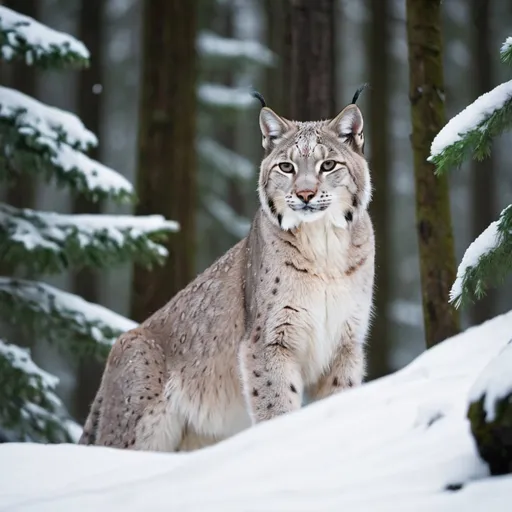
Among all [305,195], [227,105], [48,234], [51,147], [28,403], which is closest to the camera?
[305,195]

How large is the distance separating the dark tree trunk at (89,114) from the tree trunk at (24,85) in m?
1.06

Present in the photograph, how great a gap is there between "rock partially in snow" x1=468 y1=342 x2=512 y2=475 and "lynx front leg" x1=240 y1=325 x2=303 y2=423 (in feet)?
9.93

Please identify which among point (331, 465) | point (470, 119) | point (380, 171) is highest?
point (380, 171)

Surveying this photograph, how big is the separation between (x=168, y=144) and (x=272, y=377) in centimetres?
514

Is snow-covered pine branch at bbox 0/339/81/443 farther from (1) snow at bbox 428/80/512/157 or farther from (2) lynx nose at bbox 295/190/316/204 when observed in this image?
(1) snow at bbox 428/80/512/157

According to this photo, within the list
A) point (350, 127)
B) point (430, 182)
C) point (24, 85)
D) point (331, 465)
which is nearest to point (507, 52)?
point (350, 127)

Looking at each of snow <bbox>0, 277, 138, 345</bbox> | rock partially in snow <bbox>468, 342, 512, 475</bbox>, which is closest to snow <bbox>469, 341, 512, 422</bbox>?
rock partially in snow <bbox>468, 342, 512, 475</bbox>

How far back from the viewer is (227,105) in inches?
772

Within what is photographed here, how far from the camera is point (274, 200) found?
6676mm

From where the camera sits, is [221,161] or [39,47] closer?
[39,47]

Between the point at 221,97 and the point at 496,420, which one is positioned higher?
the point at 221,97

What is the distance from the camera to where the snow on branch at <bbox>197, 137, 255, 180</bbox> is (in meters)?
21.3

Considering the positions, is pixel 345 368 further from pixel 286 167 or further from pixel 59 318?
pixel 59 318

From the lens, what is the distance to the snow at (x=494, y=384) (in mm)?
3400
